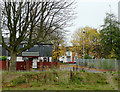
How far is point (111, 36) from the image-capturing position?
3369cm

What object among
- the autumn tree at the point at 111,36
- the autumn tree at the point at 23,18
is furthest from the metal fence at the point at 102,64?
the autumn tree at the point at 23,18

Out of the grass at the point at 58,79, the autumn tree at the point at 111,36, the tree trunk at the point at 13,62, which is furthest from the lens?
the autumn tree at the point at 111,36

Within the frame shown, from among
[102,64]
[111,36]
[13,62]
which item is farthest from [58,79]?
[111,36]

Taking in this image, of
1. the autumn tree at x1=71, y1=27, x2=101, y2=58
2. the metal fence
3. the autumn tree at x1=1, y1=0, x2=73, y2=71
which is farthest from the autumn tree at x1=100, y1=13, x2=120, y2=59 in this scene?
the autumn tree at x1=1, y1=0, x2=73, y2=71

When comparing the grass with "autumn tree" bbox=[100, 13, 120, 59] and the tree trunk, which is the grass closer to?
the tree trunk

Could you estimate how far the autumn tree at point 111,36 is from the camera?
1307 inches

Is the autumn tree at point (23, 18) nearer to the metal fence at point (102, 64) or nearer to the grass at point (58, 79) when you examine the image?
the grass at point (58, 79)

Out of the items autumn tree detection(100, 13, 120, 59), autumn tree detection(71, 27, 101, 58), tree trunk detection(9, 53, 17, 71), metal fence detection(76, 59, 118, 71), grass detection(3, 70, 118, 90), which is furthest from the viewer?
autumn tree detection(71, 27, 101, 58)

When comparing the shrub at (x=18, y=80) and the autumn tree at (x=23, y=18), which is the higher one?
the autumn tree at (x=23, y=18)

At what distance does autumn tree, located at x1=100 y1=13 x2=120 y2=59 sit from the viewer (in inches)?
1307

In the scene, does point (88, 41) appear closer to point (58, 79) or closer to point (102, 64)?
point (102, 64)

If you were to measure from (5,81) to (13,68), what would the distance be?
416cm

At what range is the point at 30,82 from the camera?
37.0ft

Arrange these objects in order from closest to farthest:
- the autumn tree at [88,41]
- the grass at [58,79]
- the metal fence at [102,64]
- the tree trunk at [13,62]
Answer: the grass at [58,79], the tree trunk at [13,62], the metal fence at [102,64], the autumn tree at [88,41]
